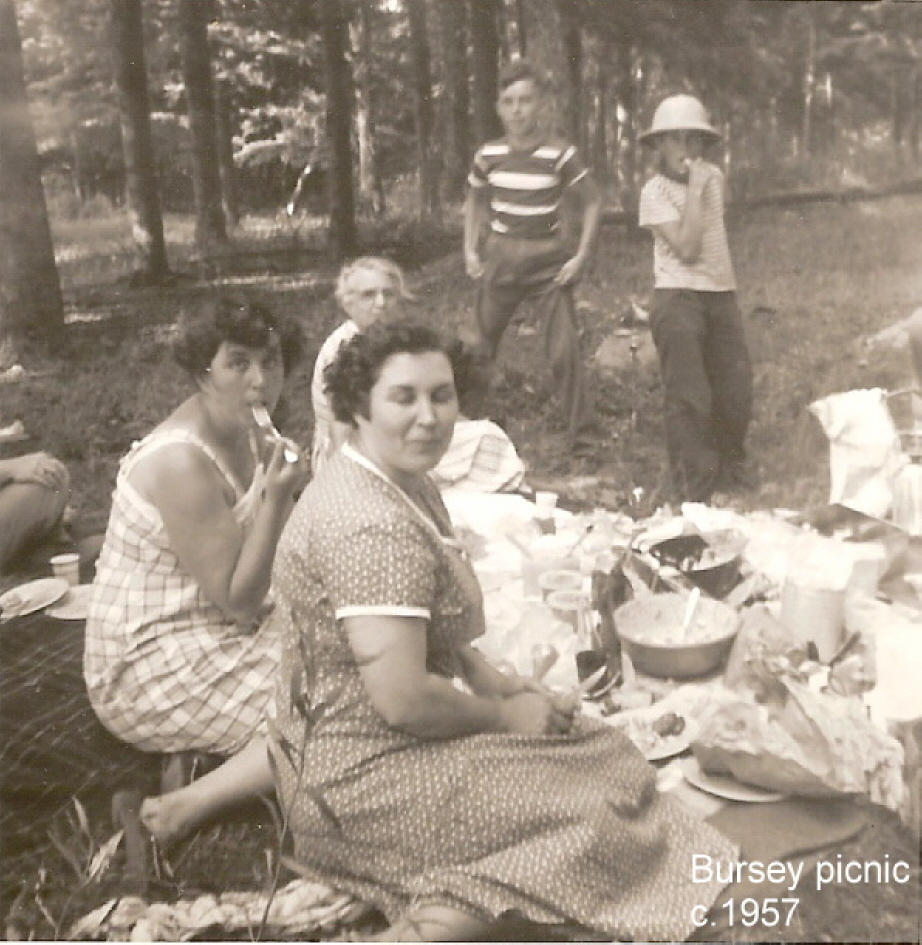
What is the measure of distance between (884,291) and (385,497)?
4.65ft

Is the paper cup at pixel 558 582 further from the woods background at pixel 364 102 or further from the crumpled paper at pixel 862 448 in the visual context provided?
the woods background at pixel 364 102

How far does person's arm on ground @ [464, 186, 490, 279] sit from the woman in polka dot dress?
20.4 inches

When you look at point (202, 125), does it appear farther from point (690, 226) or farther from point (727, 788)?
point (727, 788)

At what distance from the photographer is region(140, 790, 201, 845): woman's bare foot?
2.70 m

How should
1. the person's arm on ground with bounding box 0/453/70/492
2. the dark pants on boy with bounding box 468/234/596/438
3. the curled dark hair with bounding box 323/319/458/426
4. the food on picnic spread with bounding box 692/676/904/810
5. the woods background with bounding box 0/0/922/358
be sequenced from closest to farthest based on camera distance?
the curled dark hair with bounding box 323/319/458/426 → the food on picnic spread with bounding box 692/676/904/810 → the woods background with bounding box 0/0/922/358 → the dark pants on boy with bounding box 468/234/596/438 → the person's arm on ground with bounding box 0/453/70/492

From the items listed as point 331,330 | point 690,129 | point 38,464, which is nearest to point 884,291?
point 690,129

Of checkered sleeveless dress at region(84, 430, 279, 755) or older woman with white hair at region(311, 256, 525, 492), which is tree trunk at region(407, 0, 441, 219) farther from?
checkered sleeveless dress at region(84, 430, 279, 755)

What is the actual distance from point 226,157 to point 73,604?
4.23 feet

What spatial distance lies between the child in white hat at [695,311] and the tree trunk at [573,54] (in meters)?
0.17

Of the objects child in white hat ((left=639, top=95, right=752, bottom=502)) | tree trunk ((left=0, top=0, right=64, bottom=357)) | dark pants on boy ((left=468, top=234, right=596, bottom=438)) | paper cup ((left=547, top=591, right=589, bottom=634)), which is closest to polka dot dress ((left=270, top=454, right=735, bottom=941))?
paper cup ((left=547, top=591, right=589, bottom=634))

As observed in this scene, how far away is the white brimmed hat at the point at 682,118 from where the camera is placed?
2811 mm

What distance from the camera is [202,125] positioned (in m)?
3.00

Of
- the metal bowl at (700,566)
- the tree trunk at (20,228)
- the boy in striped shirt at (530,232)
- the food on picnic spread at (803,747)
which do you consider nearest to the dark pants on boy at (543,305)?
the boy in striped shirt at (530,232)

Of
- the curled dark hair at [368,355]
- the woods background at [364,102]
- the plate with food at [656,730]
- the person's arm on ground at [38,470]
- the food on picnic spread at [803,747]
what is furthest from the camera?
the person's arm on ground at [38,470]
